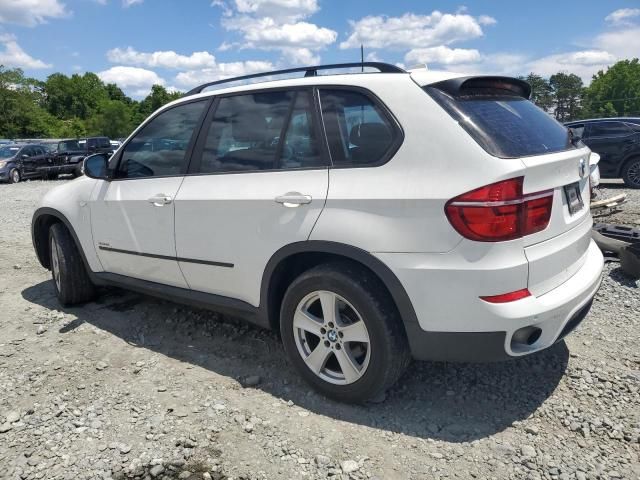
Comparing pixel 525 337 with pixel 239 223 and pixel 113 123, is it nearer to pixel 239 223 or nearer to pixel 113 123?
pixel 239 223

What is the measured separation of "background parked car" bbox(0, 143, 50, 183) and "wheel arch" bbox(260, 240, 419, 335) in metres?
21.5

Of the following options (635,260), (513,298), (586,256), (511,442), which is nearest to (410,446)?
(511,442)

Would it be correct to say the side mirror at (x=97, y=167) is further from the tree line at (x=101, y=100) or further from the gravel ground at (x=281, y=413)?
the tree line at (x=101, y=100)

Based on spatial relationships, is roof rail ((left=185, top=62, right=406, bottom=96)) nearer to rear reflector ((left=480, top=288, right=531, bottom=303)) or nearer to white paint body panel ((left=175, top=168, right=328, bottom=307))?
white paint body panel ((left=175, top=168, right=328, bottom=307))

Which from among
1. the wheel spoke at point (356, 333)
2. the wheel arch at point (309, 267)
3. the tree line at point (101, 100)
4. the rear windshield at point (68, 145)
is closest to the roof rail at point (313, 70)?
the wheel arch at point (309, 267)

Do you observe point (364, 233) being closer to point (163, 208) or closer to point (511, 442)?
point (511, 442)

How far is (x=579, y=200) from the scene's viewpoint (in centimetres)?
288

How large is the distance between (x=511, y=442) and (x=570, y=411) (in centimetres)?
47

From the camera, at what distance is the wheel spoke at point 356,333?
Answer: 8.87 feet

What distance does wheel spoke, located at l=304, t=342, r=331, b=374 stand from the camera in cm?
291

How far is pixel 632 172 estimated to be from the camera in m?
11.2

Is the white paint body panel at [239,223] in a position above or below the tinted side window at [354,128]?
below

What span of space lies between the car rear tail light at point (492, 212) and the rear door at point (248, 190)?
2.50 feet

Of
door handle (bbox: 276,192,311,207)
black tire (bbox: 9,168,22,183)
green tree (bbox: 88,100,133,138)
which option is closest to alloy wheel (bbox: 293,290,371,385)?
door handle (bbox: 276,192,311,207)
